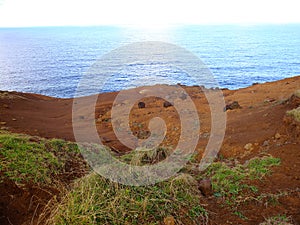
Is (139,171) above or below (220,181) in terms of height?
above

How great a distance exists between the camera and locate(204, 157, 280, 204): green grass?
4.20 metres

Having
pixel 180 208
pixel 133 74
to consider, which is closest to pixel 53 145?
pixel 180 208

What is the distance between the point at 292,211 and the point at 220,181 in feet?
3.72

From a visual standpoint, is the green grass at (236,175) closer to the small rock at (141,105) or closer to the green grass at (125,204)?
the green grass at (125,204)

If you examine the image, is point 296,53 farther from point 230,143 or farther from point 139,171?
point 139,171

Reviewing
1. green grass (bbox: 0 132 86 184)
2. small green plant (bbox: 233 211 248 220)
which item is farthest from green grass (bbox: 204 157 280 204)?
green grass (bbox: 0 132 86 184)

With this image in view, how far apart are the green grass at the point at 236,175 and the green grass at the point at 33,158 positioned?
2437mm

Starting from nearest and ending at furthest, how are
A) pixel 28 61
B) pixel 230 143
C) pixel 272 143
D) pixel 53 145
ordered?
1. pixel 53 145
2. pixel 272 143
3. pixel 230 143
4. pixel 28 61

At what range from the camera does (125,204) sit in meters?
3.36

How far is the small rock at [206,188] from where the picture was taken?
420cm

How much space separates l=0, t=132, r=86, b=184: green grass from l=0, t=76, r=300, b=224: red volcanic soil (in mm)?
1502

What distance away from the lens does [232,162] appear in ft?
18.6

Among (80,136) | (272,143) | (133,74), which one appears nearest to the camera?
(272,143)

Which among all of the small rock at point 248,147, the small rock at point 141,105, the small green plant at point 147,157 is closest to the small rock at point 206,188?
the small green plant at point 147,157
